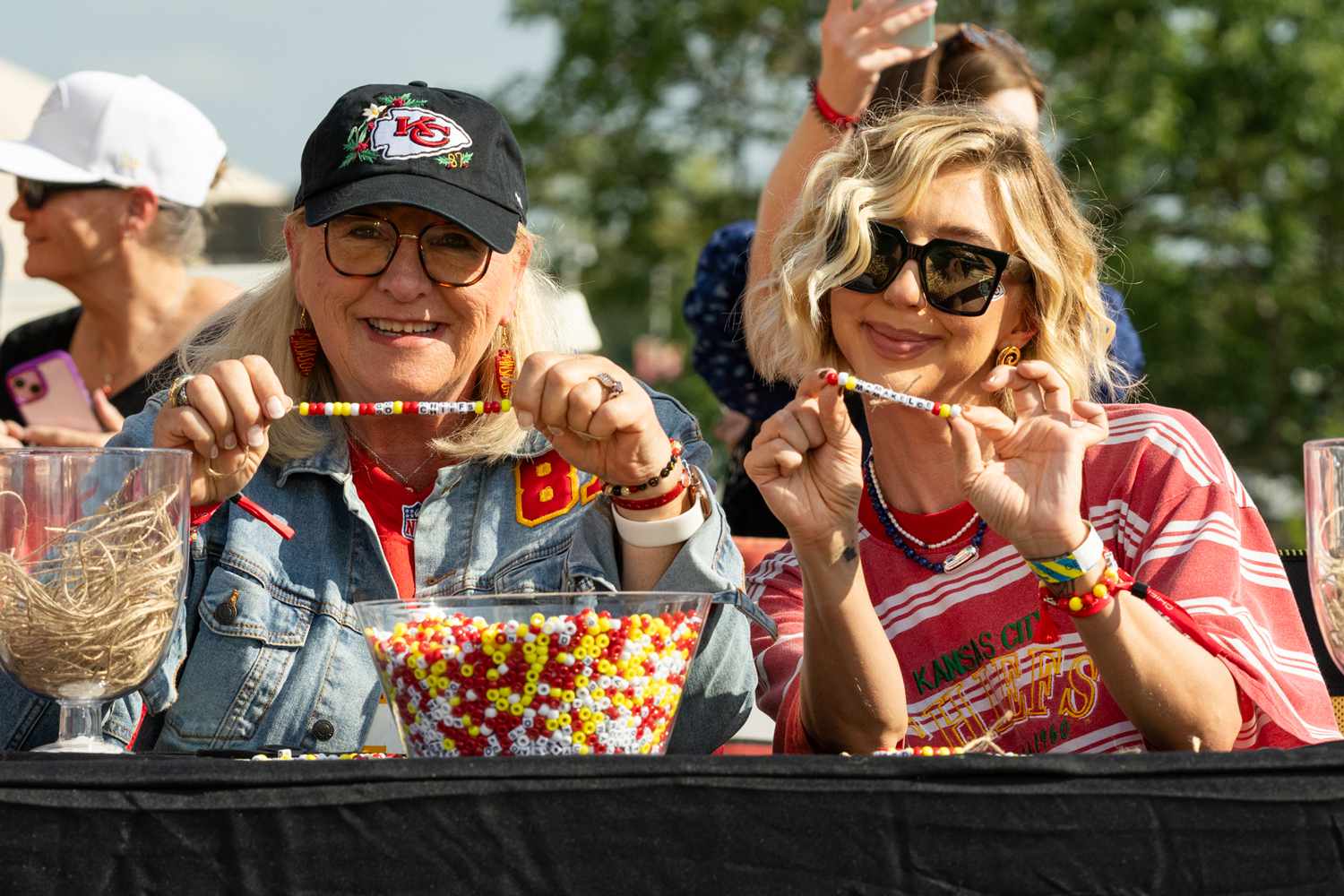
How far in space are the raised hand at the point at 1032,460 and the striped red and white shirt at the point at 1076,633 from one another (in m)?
0.25

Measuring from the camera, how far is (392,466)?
227 cm

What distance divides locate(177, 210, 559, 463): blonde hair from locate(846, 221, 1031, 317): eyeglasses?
57 cm

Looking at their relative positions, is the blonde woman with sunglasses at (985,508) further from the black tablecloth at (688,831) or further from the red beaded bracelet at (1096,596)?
the black tablecloth at (688,831)

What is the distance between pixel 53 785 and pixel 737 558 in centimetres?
90

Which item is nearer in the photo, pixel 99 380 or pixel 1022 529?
pixel 1022 529

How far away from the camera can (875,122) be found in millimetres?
2510

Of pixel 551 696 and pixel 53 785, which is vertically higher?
pixel 551 696

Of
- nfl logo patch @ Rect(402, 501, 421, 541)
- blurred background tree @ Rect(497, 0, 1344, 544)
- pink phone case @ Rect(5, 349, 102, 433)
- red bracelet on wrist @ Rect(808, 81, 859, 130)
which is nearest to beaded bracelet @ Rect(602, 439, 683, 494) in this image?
nfl logo patch @ Rect(402, 501, 421, 541)

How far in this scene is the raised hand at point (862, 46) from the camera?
9.37 ft

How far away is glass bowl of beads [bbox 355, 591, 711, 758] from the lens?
1.46 meters

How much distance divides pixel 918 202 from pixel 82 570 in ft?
3.93

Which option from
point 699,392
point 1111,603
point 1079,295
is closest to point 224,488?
point 1111,603

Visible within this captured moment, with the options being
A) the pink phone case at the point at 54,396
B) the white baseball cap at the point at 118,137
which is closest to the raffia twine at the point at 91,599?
the pink phone case at the point at 54,396

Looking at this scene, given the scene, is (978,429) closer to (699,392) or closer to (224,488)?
(224,488)
